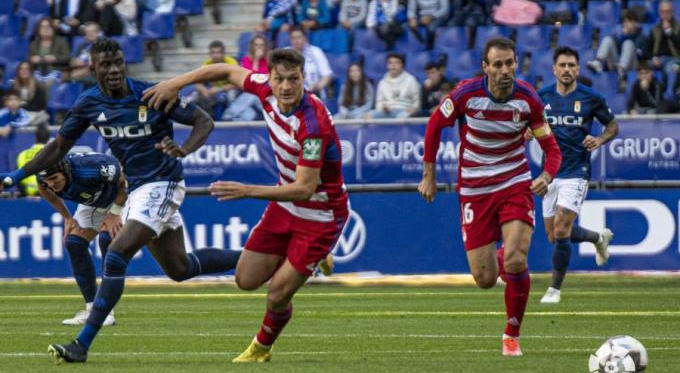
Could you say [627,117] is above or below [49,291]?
above

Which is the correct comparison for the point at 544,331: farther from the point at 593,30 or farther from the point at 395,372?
the point at 593,30

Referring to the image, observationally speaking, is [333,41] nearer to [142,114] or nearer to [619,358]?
[142,114]

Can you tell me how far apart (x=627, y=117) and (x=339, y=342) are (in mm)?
7878

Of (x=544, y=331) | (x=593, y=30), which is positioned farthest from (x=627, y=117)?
(x=544, y=331)

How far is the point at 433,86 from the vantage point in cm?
2103

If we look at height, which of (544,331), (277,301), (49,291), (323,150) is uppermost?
(323,150)

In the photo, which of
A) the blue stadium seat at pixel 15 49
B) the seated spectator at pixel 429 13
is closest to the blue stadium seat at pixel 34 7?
the blue stadium seat at pixel 15 49

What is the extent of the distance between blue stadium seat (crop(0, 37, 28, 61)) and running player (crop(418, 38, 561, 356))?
14.8 metres

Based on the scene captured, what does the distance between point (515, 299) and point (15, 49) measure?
15872 millimetres

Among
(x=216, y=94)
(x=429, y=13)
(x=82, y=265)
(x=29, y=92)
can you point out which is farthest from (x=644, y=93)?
(x=82, y=265)

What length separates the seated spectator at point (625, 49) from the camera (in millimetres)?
21531

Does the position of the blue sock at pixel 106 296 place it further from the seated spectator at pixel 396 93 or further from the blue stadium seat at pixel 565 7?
the blue stadium seat at pixel 565 7

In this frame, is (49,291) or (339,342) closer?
(339,342)

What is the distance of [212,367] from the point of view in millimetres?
9750
